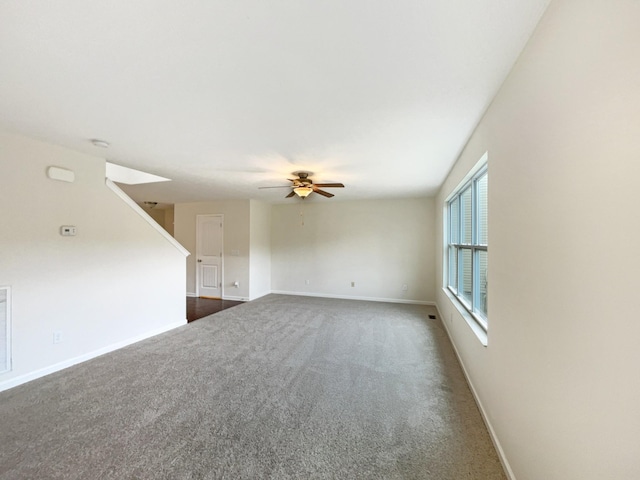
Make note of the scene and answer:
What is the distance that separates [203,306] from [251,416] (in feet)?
13.1

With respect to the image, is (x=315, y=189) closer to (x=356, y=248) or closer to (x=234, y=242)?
(x=356, y=248)

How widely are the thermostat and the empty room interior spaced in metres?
0.01

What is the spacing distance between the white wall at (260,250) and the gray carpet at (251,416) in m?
2.72

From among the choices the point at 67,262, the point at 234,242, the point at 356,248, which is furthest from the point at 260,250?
the point at 67,262

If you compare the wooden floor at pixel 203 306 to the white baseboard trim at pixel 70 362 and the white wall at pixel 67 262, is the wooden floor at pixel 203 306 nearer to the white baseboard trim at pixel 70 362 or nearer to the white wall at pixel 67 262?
the white baseboard trim at pixel 70 362

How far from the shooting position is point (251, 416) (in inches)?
76.2

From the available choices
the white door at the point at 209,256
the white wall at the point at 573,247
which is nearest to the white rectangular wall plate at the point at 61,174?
the white door at the point at 209,256

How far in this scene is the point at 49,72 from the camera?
1.47m

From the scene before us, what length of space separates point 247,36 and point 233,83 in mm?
412

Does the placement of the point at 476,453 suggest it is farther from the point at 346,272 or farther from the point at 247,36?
the point at 346,272

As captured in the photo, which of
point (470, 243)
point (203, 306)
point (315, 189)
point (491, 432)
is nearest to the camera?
point (491, 432)

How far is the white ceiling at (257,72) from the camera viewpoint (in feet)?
3.58

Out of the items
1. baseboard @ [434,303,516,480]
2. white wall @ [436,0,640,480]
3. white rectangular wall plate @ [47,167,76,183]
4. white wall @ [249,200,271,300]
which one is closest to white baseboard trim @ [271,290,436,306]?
white wall @ [249,200,271,300]

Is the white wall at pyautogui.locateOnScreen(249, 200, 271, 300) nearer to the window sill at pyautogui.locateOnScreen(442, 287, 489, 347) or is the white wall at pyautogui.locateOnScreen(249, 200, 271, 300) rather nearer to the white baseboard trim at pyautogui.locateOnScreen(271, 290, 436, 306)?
the white baseboard trim at pyautogui.locateOnScreen(271, 290, 436, 306)
